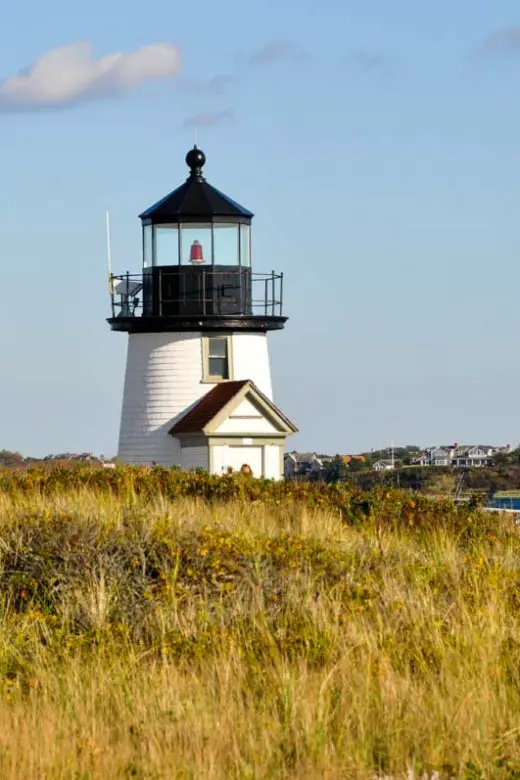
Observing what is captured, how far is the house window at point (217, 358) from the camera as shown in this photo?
32188 mm

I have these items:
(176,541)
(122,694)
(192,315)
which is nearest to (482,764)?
(122,694)

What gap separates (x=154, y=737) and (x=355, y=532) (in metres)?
7.56

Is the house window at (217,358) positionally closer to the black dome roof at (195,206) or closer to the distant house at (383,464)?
the black dome roof at (195,206)

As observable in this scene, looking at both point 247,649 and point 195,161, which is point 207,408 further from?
point 247,649

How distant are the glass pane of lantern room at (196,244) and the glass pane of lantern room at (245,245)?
2.25 feet

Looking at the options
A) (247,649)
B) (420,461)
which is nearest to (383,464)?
(420,461)

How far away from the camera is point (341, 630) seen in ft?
32.1

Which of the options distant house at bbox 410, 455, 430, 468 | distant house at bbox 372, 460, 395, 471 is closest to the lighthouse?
distant house at bbox 372, 460, 395, 471

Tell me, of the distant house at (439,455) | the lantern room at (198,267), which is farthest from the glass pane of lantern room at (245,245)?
the distant house at (439,455)

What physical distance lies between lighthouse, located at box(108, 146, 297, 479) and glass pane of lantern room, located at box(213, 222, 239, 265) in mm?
20

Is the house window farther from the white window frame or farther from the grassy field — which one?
the grassy field

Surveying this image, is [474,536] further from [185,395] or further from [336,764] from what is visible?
[185,395]

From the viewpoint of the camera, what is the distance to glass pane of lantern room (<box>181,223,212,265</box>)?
3180cm

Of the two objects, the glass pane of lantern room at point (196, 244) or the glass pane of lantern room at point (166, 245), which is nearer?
the glass pane of lantern room at point (196, 244)
